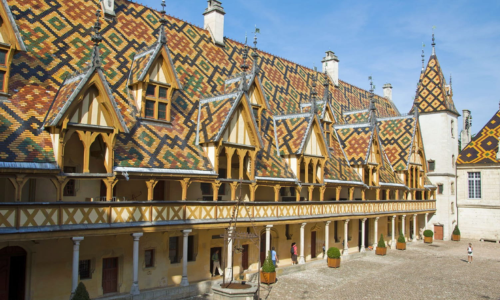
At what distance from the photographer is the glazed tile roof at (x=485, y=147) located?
4328 cm

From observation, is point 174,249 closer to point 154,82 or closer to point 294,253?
point 154,82

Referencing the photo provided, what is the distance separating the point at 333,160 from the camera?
3014 centimetres

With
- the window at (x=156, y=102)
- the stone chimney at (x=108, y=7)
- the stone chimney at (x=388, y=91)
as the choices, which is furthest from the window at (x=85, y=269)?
the stone chimney at (x=388, y=91)

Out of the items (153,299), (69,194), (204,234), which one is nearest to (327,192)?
(204,234)

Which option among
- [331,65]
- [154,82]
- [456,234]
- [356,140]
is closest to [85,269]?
[154,82]

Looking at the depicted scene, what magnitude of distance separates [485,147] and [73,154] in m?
40.2

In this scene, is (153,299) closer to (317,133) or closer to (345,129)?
(317,133)

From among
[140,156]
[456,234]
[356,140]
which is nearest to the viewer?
[140,156]

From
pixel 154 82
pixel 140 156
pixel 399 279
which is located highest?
pixel 154 82

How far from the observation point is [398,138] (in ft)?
125

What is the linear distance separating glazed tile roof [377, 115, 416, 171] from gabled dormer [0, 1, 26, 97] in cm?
2912

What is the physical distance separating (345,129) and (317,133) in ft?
27.5

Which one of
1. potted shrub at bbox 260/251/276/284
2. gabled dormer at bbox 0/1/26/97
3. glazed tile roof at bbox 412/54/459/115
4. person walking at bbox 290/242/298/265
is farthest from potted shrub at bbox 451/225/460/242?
gabled dormer at bbox 0/1/26/97

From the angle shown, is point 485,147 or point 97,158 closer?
point 97,158
